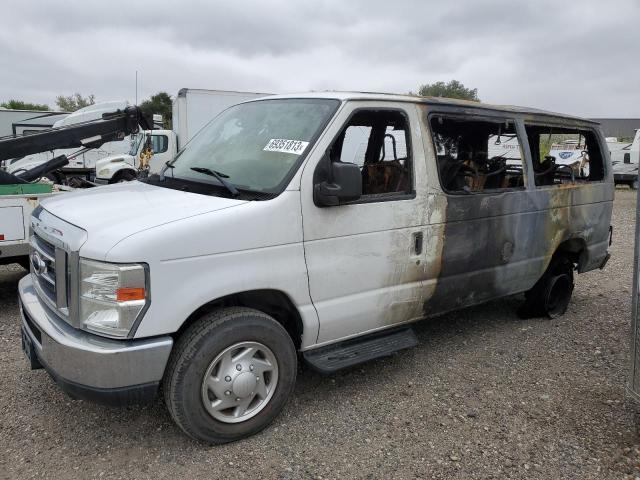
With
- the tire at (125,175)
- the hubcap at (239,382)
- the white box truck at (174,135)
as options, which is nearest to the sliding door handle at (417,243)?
the hubcap at (239,382)

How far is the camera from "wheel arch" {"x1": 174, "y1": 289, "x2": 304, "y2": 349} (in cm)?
305

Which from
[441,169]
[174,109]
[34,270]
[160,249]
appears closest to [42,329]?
[34,270]

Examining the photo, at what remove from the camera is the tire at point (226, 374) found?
290cm

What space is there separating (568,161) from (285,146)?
3.74m

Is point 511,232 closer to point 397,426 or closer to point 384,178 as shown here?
point 384,178

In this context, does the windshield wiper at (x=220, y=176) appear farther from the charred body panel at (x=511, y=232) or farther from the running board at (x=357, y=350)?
the charred body panel at (x=511, y=232)

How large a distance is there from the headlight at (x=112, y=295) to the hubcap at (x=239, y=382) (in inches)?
22.1

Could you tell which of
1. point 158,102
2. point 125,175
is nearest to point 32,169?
point 125,175

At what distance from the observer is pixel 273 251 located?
10.2ft

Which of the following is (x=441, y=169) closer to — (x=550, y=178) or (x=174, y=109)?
(x=550, y=178)

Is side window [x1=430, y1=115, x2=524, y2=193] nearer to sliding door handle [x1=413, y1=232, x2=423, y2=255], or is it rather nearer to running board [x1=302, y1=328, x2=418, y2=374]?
sliding door handle [x1=413, y1=232, x2=423, y2=255]

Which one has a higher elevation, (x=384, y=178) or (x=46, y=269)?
(x=384, y=178)

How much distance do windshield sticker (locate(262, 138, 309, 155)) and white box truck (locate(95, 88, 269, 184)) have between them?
12.5 m

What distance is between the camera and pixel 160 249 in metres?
2.70
